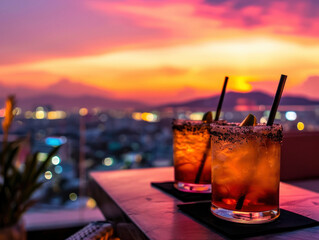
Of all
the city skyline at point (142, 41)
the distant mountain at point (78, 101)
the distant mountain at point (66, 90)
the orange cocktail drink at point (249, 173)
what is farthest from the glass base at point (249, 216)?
the distant mountain at point (66, 90)

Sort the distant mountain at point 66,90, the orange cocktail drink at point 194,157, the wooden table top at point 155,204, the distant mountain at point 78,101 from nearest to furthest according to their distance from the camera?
the wooden table top at point 155,204 → the orange cocktail drink at point 194,157 → the distant mountain at point 78,101 → the distant mountain at point 66,90

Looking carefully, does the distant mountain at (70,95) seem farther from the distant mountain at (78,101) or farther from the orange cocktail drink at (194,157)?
the orange cocktail drink at (194,157)

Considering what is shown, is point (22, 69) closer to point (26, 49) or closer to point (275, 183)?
point (26, 49)

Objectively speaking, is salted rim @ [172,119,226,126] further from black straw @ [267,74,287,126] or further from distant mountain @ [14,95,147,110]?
distant mountain @ [14,95,147,110]

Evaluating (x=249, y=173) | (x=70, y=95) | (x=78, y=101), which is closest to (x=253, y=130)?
(x=249, y=173)

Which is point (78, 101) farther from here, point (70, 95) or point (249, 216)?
point (249, 216)
